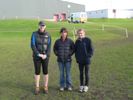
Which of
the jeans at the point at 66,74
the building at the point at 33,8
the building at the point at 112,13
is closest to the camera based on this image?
the jeans at the point at 66,74

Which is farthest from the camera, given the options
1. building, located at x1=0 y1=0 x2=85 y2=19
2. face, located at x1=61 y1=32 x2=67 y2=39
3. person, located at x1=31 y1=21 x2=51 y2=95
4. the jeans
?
building, located at x1=0 y1=0 x2=85 y2=19

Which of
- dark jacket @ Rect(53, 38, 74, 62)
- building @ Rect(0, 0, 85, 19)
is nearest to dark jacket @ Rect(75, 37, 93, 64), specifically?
dark jacket @ Rect(53, 38, 74, 62)

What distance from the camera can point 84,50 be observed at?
9.04m

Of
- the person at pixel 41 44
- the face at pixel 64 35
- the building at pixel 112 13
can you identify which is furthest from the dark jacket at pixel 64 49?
the building at pixel 112 13

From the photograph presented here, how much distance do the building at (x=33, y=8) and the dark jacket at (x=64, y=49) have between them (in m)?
74.1

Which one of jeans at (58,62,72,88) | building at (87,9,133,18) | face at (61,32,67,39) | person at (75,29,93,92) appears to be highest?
face at (61,32,67,39)

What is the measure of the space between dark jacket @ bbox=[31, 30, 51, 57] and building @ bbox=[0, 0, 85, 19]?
74320 mm

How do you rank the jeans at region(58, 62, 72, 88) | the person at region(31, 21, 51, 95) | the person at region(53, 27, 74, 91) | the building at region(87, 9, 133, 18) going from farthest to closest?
the building at region(87, 9, 133, 18), the jeans at region(58, 62, 72, 88), the person at region(53, 27, 74, 91), the person at region(31, 21, 51, 95)

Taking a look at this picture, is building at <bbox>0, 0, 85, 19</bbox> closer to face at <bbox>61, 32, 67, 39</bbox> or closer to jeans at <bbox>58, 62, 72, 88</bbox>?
jeans at <bbox>58, 62, 72, 88</bbox>

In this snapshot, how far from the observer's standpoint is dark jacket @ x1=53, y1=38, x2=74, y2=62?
30.1 feet

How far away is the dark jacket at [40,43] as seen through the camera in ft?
29.0

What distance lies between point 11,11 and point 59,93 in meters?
76.0

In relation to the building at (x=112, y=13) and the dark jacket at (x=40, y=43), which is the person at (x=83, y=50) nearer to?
the dark jacket at (x=40, y=43)

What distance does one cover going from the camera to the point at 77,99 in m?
8.50
